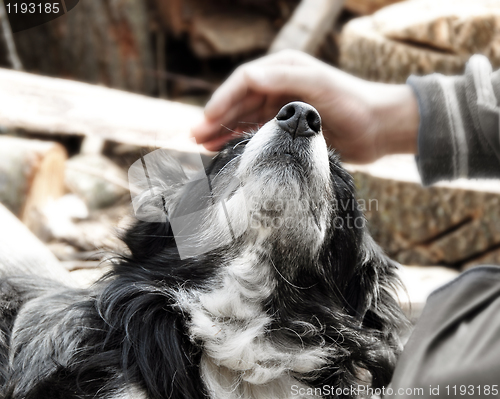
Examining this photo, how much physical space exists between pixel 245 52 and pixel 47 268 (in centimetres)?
569

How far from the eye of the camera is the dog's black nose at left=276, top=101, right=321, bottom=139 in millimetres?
1885

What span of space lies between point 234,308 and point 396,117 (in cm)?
97

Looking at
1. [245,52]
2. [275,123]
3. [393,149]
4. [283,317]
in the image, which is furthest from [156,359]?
[245,52]

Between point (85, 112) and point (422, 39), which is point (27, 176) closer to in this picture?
point (85, 112)

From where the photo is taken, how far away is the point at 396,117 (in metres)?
2.21

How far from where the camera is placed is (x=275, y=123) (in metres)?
1.93

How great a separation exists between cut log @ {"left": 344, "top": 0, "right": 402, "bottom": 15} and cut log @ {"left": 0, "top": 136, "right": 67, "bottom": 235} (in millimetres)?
4313

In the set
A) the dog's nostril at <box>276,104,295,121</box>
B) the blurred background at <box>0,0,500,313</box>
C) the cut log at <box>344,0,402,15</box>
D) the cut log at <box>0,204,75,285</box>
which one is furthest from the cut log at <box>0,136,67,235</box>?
the cut log at <box>344,0,402,15</box>

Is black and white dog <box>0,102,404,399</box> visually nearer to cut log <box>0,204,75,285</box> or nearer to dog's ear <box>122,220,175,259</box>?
dog's ear <box>122,220,175,259</box>

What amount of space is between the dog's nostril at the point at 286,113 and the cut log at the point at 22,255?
132 centimetres

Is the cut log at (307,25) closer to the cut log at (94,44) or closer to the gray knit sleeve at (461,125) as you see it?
the cut log at (94,44)

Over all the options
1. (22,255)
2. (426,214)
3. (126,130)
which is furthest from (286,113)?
(426,214)

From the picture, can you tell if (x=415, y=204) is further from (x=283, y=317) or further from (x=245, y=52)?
(x=245, y=52)

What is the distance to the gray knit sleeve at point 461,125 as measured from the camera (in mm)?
1860
